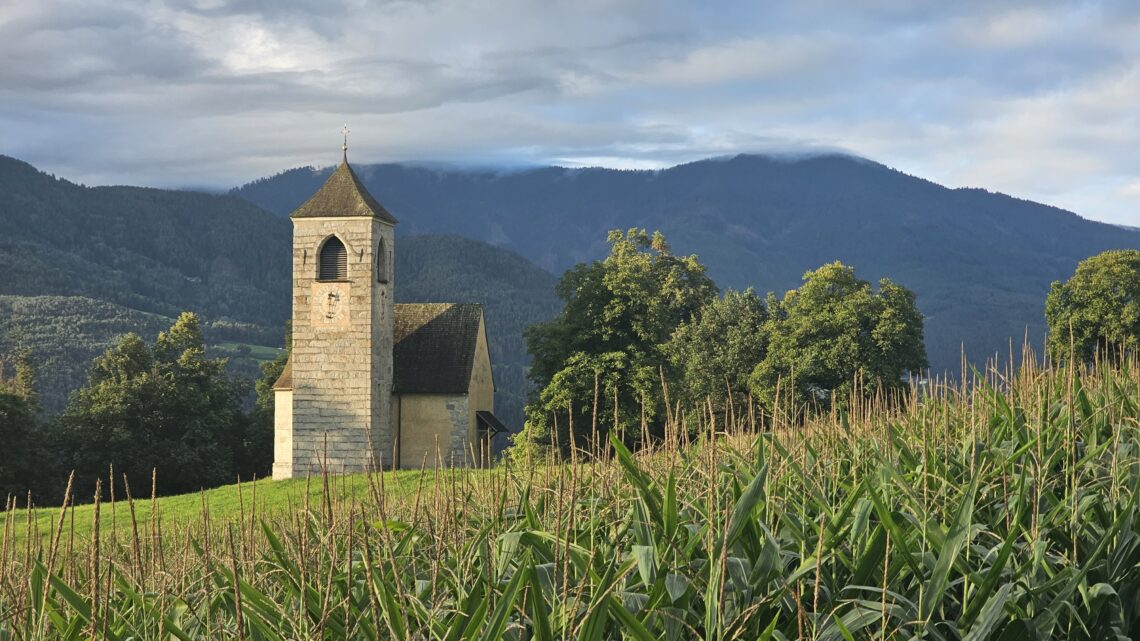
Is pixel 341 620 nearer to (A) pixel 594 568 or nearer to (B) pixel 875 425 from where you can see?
(A) pixel 594 568

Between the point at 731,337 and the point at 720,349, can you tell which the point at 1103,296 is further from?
the point at 720,349

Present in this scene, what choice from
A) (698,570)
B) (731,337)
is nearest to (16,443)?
(731,337)

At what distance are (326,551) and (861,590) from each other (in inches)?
95.6

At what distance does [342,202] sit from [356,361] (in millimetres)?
5972

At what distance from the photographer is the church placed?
44.1 metres

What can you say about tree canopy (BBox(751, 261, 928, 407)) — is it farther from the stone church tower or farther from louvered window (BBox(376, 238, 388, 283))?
louvered window (BBox(376, 238, 388, 283))

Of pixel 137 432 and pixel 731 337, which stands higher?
pixel 731 337

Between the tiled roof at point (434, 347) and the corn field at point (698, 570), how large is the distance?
40.0 metres

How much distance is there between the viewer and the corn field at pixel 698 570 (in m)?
3.92

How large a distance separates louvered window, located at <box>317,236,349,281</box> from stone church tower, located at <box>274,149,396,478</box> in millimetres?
36

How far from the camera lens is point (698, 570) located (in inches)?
172

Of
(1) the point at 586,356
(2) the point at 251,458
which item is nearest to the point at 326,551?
(1) the point at 586,356

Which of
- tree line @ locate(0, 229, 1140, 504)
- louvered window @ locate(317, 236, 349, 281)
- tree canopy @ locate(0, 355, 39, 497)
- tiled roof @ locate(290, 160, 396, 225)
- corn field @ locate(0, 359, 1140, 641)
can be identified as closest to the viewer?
corn field @ locate(0, 359, 1140, 641)

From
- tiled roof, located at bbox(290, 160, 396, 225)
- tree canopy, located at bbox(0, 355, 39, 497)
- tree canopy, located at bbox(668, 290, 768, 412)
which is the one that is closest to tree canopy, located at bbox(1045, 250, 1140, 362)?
tree canopy, located at bbox(668, 290, 768, 412)
